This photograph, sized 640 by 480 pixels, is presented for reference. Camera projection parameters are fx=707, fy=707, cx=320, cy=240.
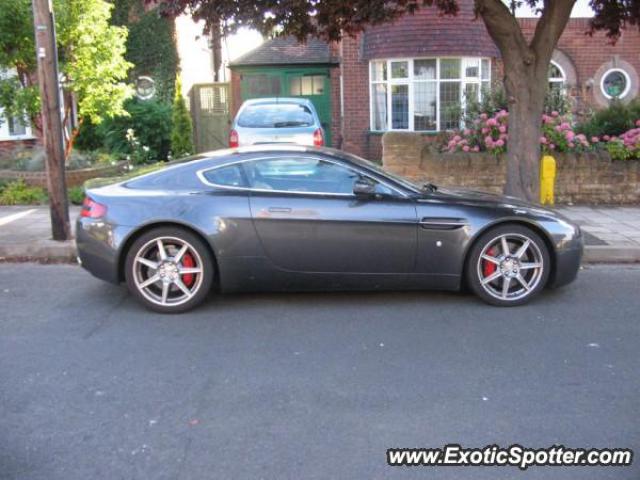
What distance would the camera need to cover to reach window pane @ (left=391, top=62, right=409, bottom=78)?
Result: 1758 centimetres

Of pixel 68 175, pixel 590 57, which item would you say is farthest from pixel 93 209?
pixel 590 57

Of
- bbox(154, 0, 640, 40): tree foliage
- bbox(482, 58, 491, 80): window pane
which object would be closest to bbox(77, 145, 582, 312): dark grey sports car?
bbox(154, 0, 640, 40): tree foliage

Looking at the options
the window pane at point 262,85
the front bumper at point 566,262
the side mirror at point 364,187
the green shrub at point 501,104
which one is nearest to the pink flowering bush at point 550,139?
the green shrub at point 501,104

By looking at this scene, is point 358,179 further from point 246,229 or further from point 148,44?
point 148,44

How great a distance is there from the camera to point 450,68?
17.5 meters

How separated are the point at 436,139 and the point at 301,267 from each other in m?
7.16

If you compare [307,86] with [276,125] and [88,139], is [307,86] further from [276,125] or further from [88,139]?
[276,125]

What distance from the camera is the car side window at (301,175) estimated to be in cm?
607

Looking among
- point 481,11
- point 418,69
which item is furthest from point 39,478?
point 418,69

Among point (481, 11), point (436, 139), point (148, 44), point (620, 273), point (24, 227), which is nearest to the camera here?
point (620, 273)

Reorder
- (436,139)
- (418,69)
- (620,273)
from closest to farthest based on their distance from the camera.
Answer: (620,273)
(436,139)
(418,69)

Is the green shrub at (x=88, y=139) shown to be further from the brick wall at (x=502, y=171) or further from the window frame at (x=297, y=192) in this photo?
the window frame at (x=297, y=192)

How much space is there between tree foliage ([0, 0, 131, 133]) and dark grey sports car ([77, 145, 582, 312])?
6.71 meters

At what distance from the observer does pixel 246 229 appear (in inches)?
231
